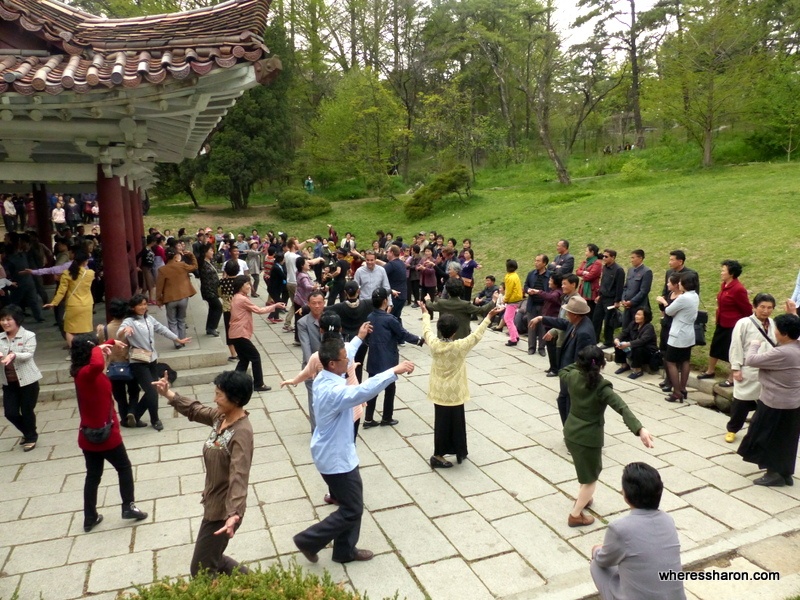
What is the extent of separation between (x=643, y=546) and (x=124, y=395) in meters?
5.57

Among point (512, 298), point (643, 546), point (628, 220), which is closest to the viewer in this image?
point (643, 546)

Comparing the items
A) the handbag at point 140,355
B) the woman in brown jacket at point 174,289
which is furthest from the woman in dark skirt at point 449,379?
the woman in brown jacket at point 174,289

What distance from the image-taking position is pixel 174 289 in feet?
27.6

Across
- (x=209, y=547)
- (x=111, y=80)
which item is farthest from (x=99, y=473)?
(x=111, y=80)

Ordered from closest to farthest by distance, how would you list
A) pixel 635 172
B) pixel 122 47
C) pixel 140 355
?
pixel 140 355
pixel 122 47
pixel 635 172

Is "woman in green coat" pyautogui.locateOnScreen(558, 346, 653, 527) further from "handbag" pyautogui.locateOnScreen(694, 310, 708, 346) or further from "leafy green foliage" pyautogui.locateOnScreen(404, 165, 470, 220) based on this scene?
"leafy green foliage" pyautogui.locateOnScreen(404, 165, 470, 220)

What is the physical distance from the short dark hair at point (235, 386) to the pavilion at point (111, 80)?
360cm

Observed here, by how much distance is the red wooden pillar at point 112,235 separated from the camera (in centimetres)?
778

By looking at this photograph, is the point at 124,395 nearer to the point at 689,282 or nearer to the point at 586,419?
the point at 586,419

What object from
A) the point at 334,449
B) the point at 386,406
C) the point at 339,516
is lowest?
the point at 386,406

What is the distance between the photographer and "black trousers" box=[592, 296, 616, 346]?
873cm

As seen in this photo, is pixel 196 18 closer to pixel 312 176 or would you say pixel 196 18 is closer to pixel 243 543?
pixel 243 543

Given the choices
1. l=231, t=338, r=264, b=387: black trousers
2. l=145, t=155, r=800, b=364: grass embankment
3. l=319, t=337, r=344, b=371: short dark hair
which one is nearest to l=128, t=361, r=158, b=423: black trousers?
l=231, t=338, r=264, b=387: black trousers

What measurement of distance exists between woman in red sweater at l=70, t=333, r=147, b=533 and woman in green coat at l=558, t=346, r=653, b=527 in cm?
344
